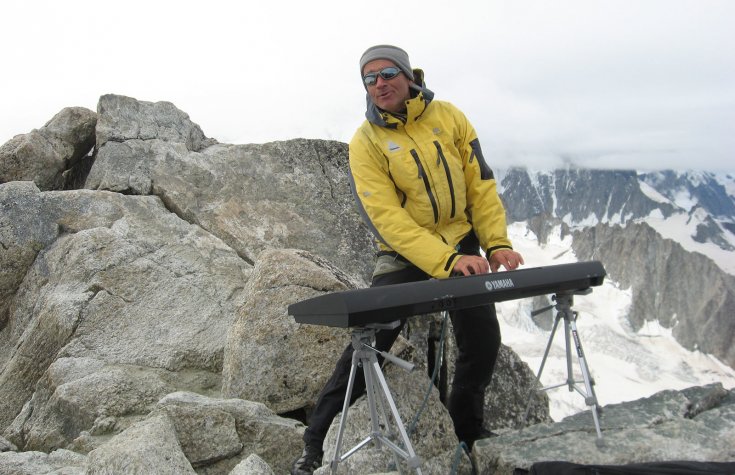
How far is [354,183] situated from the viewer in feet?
18.3

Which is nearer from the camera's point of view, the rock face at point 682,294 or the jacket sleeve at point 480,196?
the jacket sleeve at point 480,196

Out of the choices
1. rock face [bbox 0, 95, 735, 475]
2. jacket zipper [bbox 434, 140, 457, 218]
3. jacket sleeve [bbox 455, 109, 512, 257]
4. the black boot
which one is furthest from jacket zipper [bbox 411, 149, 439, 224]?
the black boot

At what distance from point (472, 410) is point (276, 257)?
376cm

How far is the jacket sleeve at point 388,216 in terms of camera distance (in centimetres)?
498

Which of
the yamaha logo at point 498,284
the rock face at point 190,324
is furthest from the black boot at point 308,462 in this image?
the yamaha logo at point 498,284

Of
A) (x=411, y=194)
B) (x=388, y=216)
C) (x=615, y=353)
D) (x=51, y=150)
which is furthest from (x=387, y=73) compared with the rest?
(x=615, y=353)

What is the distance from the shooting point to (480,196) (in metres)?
5.81

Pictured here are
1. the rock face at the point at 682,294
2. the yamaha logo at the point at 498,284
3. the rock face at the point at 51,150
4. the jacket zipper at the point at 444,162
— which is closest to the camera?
the yamaha logo at the point at 498,284

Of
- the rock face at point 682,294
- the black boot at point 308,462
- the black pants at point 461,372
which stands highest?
the rock face at point 682,294

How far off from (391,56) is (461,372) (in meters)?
3.32

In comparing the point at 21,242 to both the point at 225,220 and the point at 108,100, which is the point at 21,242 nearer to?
the point at 225,220

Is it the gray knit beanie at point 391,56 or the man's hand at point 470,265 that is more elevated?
the gray knit beanie at point 391,56

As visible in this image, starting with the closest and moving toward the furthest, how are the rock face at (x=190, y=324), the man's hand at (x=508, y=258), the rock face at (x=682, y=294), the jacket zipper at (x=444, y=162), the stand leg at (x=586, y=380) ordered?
the stand leg at (x=586, y=380)
the man's hand at (x=508, y=258)
the jacket zipper at (x=444, y=162)
the rock face at (x=190, y=324)
the rock face at (x=682, y=294)

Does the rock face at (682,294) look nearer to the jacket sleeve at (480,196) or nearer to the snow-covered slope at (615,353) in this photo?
the snow-covered slope at (615,353)
